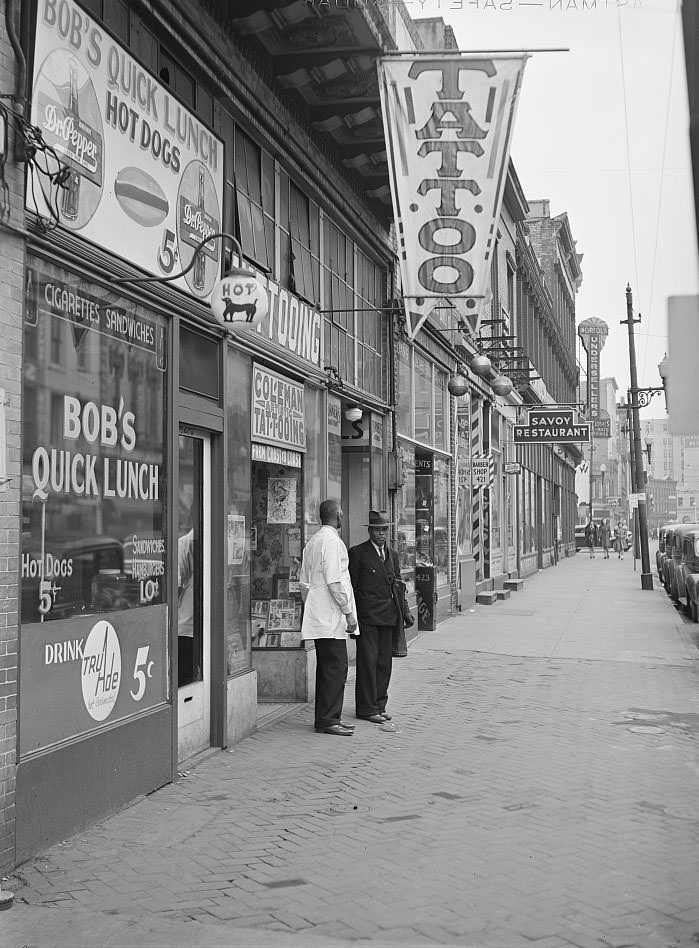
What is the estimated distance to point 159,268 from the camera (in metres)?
7.10

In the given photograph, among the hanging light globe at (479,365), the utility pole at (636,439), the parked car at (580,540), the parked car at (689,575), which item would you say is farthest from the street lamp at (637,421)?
the parked car at (580,540)

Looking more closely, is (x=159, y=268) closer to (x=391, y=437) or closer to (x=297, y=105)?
(x=297, y=105)

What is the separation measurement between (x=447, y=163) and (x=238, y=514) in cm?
392

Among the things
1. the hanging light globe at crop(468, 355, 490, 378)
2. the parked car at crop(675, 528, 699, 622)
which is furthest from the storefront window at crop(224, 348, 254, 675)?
the parked car at crop(675, 528, 699, 622)

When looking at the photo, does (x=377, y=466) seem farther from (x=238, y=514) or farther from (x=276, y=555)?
(x=238, y=514)

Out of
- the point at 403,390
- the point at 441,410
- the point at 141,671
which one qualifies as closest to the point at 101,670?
the point at 141,671

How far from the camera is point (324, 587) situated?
8.68 metres

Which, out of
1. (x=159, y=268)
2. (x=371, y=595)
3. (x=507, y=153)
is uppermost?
(x=507, y=153)

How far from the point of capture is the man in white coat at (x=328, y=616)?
8.56m

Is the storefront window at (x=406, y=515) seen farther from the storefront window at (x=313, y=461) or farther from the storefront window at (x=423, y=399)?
the storefront window at (x=313, y=461)

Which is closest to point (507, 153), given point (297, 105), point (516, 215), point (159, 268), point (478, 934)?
point (297, 105)

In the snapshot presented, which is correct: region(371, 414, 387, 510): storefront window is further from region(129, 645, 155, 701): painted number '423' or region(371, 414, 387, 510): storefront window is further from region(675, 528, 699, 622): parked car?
region(675, 528, 699, 622): parked car

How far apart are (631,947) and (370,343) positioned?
10109mm

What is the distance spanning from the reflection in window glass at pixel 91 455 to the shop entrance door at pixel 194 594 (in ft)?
2.61
